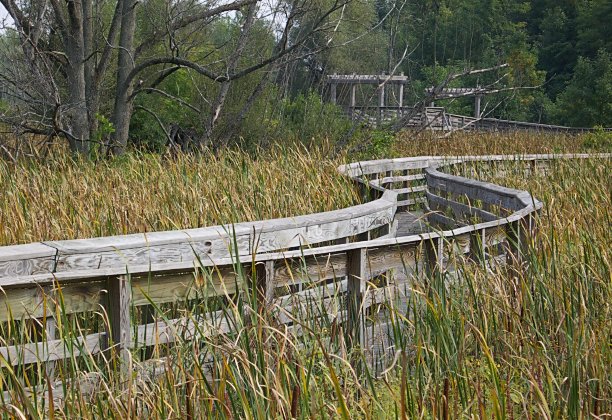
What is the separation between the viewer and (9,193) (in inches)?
294

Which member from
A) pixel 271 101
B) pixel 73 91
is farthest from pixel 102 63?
pixel 271 101

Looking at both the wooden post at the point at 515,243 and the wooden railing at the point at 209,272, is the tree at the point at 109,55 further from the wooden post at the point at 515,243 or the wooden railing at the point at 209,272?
the wooden post at the point at 515,243

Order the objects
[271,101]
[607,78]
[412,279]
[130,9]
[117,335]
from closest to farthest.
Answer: [117,335] < [412,279] < [130,9] < [271,101] < [607,78]

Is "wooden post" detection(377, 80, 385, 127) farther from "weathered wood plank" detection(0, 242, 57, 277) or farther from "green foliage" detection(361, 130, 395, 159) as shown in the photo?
"weathered wood plank" detection(0, 242, 57, 277)

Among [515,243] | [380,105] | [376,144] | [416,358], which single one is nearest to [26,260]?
[416,358]

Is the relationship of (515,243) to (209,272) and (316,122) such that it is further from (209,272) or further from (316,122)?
(316,122)

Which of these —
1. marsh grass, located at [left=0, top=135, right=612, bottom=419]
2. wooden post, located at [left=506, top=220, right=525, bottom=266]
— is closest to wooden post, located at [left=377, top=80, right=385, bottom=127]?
wooden post, located at [left=506, top=220, right=525, bottom=266]

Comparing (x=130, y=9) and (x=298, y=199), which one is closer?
(x=298, y=199)

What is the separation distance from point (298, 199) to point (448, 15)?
51878 mm

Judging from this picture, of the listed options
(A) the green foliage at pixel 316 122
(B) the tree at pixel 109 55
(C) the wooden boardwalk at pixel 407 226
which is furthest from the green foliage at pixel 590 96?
(C) the wooden boardwalk at pixel 407 226

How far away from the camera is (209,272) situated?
13.9ft

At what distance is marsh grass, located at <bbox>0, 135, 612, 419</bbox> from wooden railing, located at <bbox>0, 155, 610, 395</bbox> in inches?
3.5

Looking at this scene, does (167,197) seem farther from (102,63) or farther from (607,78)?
(607,78)

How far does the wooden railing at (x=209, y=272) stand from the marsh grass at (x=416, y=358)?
90mm
